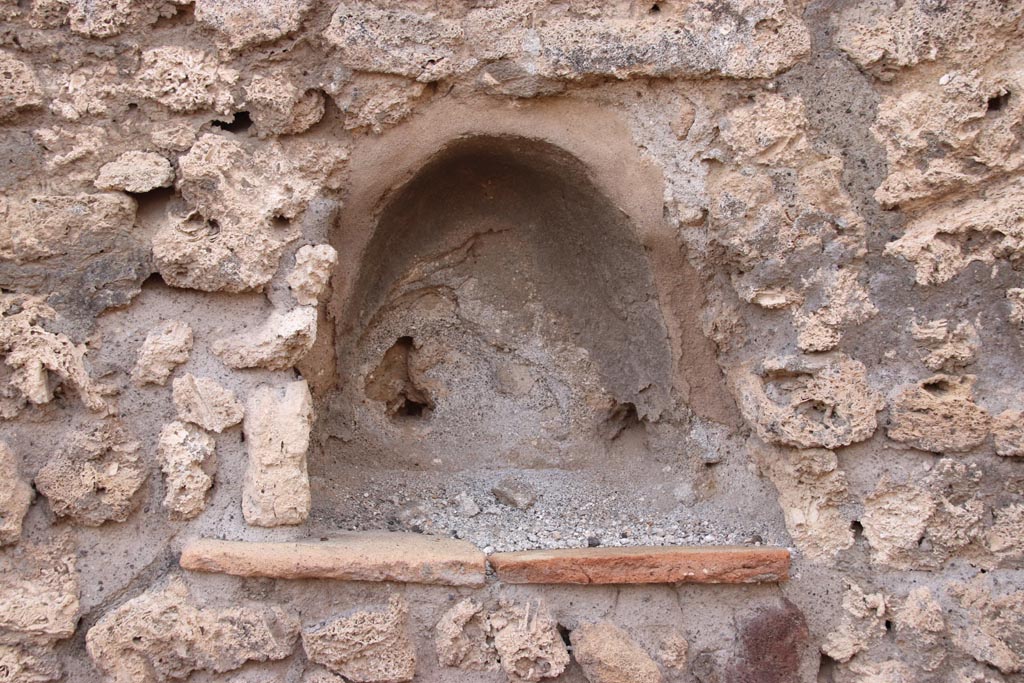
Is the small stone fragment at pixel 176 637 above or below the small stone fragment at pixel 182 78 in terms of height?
below

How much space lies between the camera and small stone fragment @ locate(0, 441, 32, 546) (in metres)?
1.48

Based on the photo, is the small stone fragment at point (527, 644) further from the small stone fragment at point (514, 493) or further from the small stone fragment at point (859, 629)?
the small stone fragment at point (859, 629)

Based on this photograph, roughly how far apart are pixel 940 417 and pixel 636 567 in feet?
1.97

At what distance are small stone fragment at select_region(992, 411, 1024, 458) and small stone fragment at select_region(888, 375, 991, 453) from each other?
0.7 inches

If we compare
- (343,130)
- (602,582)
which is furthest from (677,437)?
(343,130)

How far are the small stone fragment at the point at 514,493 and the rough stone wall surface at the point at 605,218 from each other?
0.13 m

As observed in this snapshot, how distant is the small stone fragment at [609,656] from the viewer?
158 centimetres

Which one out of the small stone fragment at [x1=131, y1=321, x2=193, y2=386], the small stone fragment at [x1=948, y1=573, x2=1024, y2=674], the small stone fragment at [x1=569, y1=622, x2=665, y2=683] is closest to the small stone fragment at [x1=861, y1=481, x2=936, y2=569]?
the small stone fragment at [x1=948, y1=573, x2=1024, y2=674]

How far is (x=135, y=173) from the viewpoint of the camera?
5.11ft

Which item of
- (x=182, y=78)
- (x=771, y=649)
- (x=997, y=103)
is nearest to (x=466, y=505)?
(x=771, y=649)

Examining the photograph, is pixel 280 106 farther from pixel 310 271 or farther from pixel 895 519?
pixel 895 519

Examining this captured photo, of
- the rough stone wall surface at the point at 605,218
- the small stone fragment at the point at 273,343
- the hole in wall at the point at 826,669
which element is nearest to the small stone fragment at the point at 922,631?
the rough stone wall surface at the point at 605,218

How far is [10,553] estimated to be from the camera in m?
1.51

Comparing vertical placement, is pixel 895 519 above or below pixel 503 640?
above
